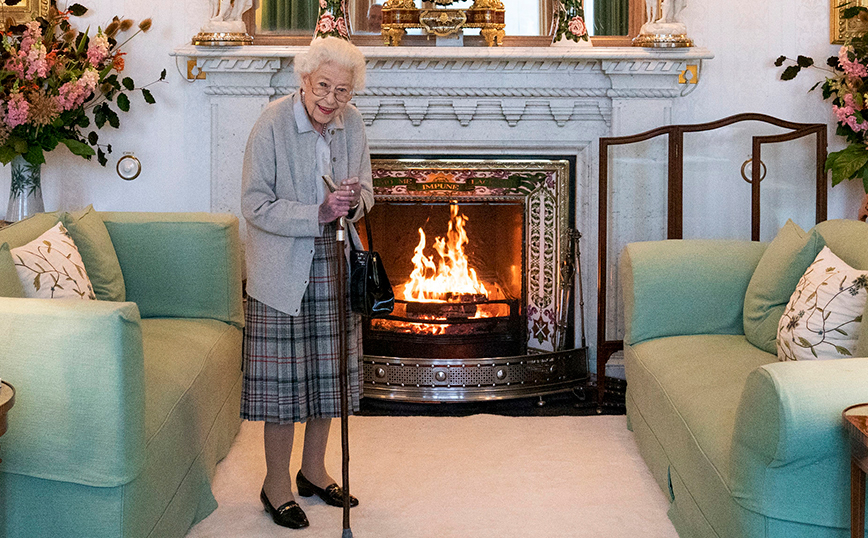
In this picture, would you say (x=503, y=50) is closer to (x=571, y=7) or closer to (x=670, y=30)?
(x=571, y=7)

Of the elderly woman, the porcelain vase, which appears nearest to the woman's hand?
the elderly woman

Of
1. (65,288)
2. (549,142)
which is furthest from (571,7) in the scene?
(65,288)

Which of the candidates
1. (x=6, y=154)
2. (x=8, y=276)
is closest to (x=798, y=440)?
(x=8, y=276)

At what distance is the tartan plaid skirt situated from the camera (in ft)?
8.24

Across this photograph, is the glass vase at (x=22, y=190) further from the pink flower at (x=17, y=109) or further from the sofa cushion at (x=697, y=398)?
the sofa cushion at (x=697, y=398)

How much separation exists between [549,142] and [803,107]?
1.14 meters

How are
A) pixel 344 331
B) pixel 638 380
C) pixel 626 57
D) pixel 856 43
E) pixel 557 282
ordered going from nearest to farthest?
pixel 344 331
pixel 638 380
pixel 856 43
pixel 626 57
pixel 557 282

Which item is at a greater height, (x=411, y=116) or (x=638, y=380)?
(x=411, y=116)

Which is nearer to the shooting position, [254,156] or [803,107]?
[254,156]

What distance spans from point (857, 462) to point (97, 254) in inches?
92.5

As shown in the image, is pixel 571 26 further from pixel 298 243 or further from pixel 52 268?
pixel 52 268

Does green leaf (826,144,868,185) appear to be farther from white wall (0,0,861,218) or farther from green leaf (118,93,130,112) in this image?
green leaf (118,93,130,112)

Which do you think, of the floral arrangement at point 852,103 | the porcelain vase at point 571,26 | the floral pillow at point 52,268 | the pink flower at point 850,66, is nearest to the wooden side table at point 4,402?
the floral pillow at point 52,268

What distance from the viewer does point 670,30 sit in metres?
3.84
